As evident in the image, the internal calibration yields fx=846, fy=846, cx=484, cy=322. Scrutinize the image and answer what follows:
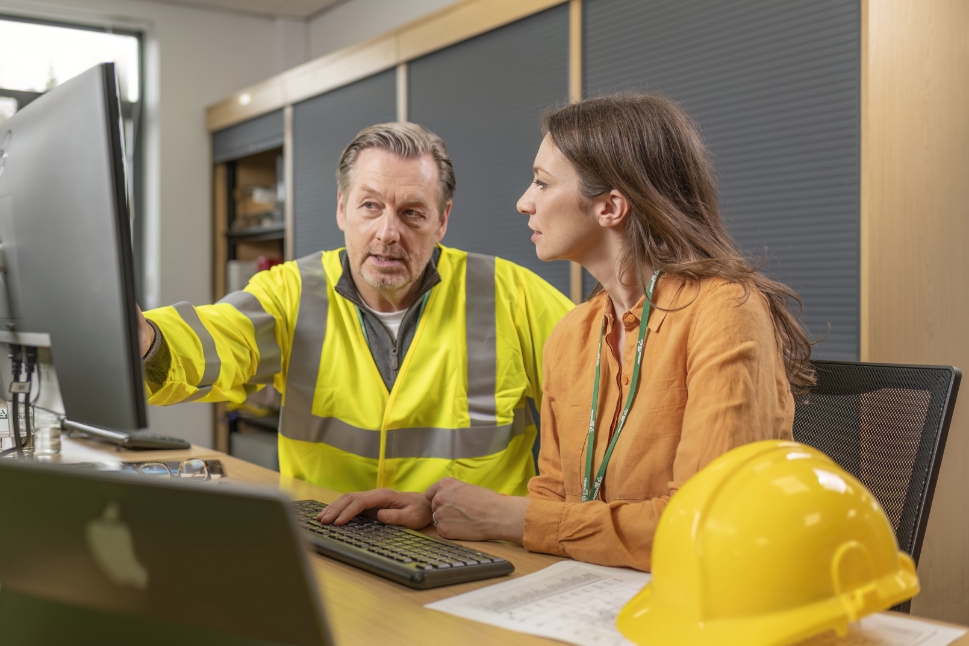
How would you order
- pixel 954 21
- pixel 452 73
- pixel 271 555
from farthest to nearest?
1. pixel 452 73
2. pixel 954 21
3. pixel 271 555

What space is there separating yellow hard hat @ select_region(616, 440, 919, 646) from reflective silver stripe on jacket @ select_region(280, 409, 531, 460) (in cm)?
99

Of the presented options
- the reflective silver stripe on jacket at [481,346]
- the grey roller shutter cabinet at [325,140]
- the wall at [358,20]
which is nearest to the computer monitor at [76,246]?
the reflective silver stripe on jacket at [481,346]

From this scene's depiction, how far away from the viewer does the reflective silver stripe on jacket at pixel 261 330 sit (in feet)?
5.64

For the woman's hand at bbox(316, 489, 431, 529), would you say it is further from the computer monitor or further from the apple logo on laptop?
the apple logo on laptop

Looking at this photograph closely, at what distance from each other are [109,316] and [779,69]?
1.85m

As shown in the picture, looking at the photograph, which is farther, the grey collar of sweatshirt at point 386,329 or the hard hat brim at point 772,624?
the grey collar of sweatshirt at point 386,329

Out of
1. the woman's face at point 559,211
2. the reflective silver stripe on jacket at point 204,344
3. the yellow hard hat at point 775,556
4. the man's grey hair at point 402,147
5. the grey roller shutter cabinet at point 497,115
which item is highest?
the grey roller shutter cabinet at point 497,115

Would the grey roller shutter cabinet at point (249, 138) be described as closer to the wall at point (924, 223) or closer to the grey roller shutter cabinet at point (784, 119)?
the grey roller shutter cabinet at point (784, 119)

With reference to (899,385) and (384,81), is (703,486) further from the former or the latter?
(384,81)

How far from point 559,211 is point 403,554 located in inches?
26.2

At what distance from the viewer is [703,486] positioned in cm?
77

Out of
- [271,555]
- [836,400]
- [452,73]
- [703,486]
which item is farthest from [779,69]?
[271,555]

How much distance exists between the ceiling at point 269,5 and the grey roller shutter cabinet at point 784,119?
2.80m

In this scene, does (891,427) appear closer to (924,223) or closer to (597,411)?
(597,411)
